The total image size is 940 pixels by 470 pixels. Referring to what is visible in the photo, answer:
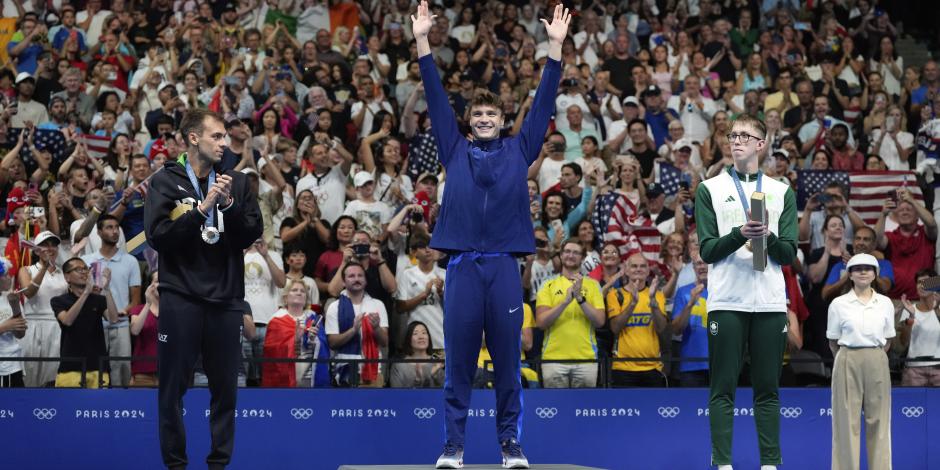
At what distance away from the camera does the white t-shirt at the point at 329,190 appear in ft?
46.3

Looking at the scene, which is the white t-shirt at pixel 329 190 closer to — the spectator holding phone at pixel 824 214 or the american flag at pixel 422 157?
the american flag at pixel 422 157

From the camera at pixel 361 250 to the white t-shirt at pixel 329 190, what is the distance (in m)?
1.82

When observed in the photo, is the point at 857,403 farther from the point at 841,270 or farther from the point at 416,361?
the point at 416,361

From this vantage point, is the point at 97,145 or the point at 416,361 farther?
the point at 97,145

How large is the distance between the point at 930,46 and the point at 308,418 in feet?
46.4

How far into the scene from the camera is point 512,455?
285 inches

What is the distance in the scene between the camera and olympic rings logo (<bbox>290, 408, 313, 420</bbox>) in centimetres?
1141

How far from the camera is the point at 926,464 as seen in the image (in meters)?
12.0

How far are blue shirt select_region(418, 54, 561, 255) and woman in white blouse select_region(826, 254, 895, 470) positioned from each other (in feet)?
13.0

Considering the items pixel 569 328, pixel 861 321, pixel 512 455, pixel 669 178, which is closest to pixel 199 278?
pixel 512 455

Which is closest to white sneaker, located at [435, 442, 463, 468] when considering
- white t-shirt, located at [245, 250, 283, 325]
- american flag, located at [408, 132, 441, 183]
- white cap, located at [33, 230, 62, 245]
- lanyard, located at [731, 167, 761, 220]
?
lanyard, located at [731, 167, 761, 220]

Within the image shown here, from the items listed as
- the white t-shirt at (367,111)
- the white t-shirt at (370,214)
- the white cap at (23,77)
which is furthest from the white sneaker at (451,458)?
the white cap at (23,77)

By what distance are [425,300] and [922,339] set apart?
4792mm

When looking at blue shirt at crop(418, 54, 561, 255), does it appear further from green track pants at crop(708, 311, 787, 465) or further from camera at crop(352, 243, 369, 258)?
camera at crop(352, 243, 369, 258)
